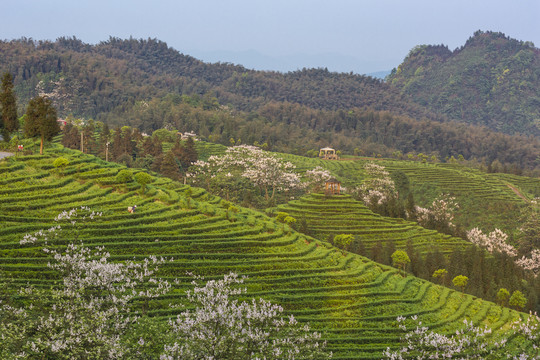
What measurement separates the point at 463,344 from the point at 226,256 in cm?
1590

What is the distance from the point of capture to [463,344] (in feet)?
79.4

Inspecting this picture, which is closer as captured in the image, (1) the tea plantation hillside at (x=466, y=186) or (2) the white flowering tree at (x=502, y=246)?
(2) the white flowering tree at (x=502, y=246)

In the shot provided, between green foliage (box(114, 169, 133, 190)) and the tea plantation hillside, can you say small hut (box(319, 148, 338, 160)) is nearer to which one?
the tea plantation hillside

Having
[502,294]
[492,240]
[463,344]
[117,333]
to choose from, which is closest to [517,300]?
[502,294]

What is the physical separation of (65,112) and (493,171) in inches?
4003

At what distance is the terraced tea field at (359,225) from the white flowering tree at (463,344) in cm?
2457

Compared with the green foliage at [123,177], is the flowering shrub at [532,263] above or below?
below

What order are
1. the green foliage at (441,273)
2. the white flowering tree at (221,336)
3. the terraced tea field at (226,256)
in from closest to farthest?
the white flowering tree at (221,336)
the terraced tea field at (226,256)
the green foliage at (441,273)

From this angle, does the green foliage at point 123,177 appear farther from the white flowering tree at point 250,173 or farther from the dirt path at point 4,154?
the white flowering tree at point 250,173

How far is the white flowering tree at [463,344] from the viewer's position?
21844 millimetres

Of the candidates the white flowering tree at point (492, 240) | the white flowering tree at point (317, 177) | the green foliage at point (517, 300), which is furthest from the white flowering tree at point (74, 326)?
the white flowering tree at point (317, 177)

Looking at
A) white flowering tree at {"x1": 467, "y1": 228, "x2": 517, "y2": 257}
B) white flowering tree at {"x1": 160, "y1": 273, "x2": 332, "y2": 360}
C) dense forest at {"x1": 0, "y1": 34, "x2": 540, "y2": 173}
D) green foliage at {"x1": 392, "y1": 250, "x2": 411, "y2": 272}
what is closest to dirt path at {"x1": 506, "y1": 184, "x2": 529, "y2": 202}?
dense forest at {"x1": 0, "y1": 34, "x2": 540, "y2": 173}

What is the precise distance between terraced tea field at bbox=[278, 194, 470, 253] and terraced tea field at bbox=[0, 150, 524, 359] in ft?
53.2

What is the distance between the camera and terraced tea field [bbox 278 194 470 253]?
192 ft
